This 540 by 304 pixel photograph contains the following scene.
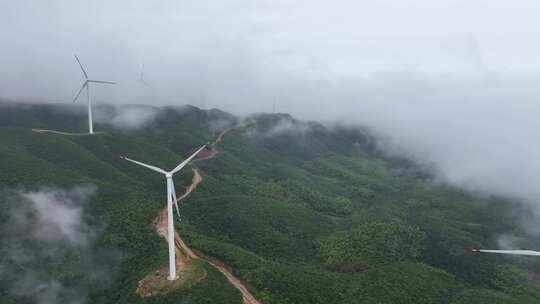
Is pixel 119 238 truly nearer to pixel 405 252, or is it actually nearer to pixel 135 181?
pixel 135 181

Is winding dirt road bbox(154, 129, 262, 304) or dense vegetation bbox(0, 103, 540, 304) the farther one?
dense vegetation bbox(0, 103, 540, 304)

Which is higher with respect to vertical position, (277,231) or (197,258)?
(197,258)

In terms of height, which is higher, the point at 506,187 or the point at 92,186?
the point at 92,186

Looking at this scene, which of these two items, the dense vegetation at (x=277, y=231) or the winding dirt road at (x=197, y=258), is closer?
the winding dirt road at (x=197, y=258)

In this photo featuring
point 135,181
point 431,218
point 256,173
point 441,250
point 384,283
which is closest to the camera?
point 384,283

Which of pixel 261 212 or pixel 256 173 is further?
pixel 256 173

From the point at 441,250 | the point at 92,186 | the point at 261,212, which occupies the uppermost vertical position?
the point at 92,186

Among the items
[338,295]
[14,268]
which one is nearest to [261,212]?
[338,295]

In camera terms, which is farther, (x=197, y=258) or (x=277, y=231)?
(x=277, y=231)
